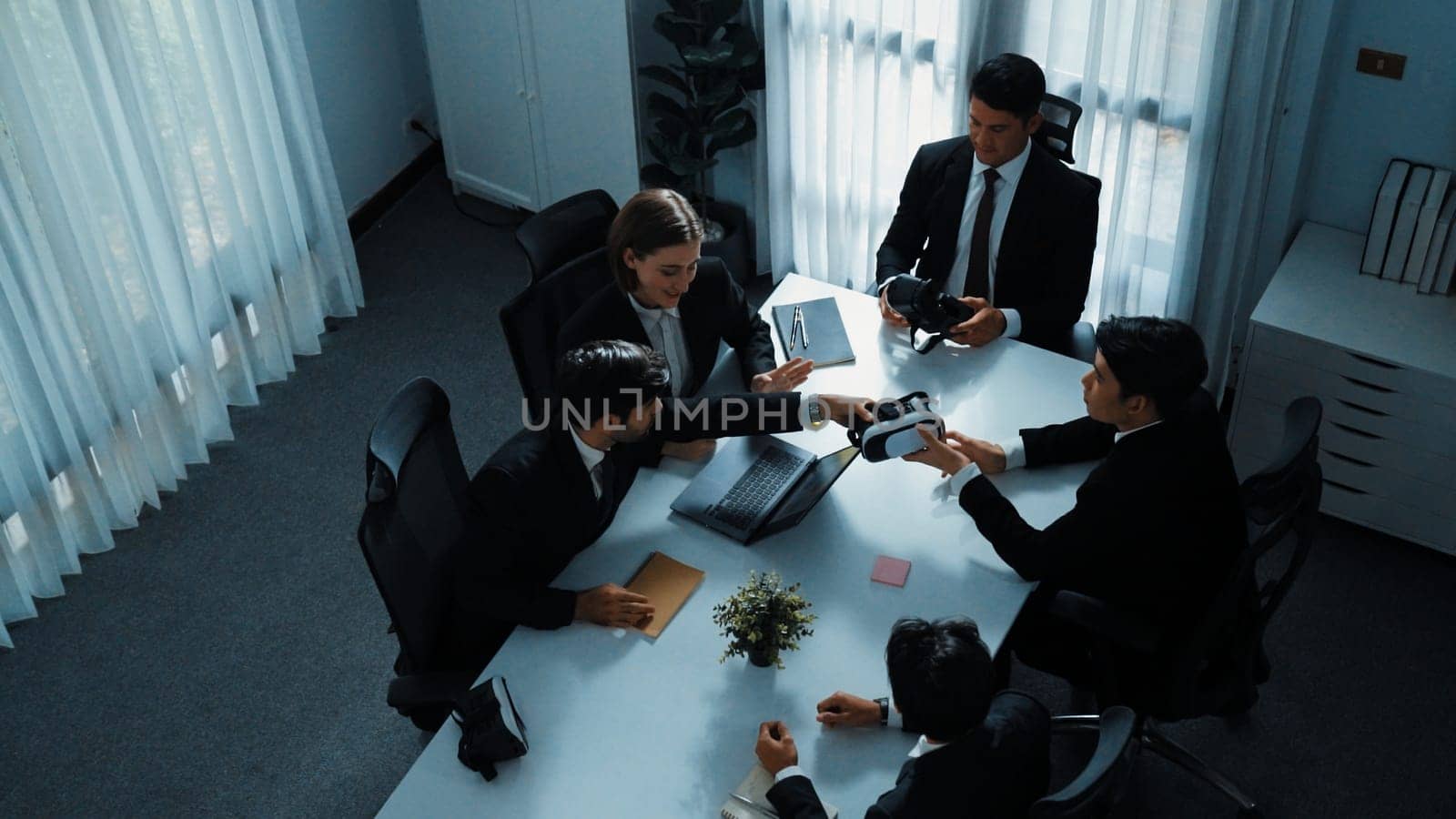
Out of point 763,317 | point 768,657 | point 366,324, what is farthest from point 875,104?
point 768,657

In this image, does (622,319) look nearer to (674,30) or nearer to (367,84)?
(674,30)

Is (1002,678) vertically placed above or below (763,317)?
below

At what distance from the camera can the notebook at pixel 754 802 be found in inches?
94.0

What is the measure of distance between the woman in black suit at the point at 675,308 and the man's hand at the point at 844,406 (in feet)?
0.62

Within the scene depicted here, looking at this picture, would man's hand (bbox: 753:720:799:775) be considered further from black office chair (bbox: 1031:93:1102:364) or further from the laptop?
black office chair (bbox: 1031:93:1102:364)

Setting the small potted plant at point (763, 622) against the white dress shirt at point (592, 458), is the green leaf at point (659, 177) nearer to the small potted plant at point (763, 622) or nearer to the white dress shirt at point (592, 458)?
the white dress shirt at point (592, 458)

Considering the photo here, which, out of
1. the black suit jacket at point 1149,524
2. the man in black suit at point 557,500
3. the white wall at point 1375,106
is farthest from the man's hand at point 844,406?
the white wall at point 1375,106

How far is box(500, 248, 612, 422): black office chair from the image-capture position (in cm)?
342

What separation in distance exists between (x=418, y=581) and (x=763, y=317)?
1306 millimetres

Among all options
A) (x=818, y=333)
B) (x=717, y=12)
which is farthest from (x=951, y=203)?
(x=717, y=12)

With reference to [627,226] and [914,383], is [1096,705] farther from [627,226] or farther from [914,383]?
[627,226]

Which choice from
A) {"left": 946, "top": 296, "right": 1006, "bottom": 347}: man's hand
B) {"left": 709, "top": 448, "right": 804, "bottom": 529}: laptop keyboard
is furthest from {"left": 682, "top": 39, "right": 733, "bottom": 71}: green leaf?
{"left": 709, "top": 448, "right": 804, "bottom": 529}: laptop keyboard

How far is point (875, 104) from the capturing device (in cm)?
454

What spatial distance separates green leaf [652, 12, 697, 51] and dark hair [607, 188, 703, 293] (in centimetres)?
148
